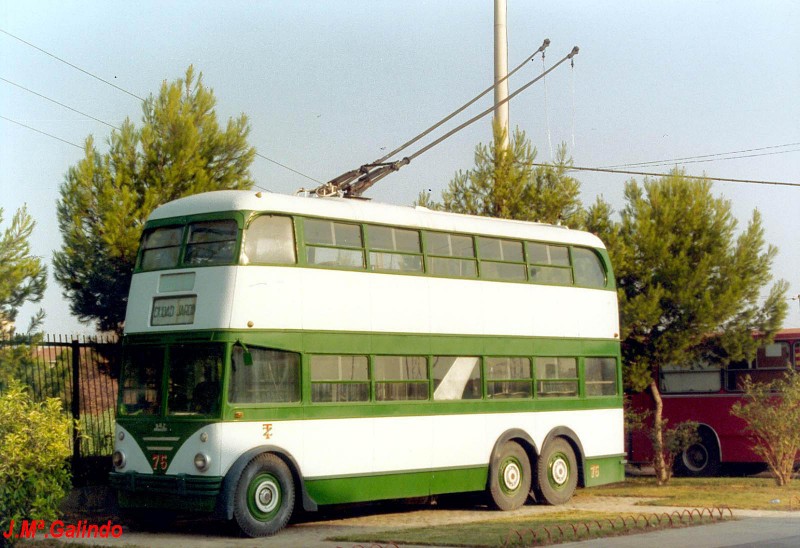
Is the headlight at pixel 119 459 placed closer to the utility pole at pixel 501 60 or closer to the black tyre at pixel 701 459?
the utility pole at pixel 501 60

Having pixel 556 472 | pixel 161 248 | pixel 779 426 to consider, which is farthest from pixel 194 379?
pixel 779 426

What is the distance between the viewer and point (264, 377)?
603 inches

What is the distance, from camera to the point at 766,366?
83.0ft

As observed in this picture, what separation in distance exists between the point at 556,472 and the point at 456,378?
116 inches

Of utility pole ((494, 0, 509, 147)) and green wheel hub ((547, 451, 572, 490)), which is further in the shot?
utility pole ((494, 0, 509, 147))

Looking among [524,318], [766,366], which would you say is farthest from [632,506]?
[766,366]

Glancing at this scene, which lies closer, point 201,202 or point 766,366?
point 201,202

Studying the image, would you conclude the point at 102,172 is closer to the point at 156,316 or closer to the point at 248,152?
the point at 248,152

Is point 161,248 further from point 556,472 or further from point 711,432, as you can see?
point 711,432

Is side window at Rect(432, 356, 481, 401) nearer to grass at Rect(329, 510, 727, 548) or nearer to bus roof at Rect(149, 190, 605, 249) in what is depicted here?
bus roof at Rect(149, 190, 605, 249)

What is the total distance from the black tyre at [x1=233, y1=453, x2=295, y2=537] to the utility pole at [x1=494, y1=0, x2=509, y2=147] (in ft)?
35.2

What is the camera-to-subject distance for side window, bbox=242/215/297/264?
50.0ft

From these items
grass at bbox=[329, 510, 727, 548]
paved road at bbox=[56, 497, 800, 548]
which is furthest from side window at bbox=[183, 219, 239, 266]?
grass at bbox=[329, 510, 727, 548]

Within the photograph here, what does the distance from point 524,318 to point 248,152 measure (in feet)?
17.3
